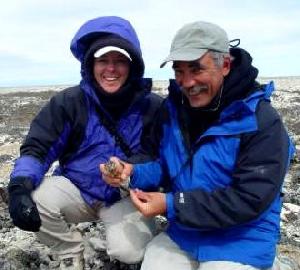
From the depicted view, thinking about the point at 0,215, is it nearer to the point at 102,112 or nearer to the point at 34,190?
the point at 34,190

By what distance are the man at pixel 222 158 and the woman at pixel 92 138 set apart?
0.72 metres

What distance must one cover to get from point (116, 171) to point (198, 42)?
1.31m

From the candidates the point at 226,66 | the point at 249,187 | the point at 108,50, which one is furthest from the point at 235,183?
the point at 108,50

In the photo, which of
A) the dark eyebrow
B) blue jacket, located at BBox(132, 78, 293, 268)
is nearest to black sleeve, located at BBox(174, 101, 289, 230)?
blue jacket, located at BBox(132, 78, 293, 268)

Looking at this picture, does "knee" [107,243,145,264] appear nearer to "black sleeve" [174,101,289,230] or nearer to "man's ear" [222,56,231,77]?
"black sleeve" [174,101,289,230]

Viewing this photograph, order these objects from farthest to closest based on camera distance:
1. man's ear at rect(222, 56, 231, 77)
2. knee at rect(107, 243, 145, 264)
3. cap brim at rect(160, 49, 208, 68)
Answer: knee at rect(107, 243, 145, 264) → man's ear at rect(222, 56, 231, 77) → cap brim at rect(160, 49, 208, 68)

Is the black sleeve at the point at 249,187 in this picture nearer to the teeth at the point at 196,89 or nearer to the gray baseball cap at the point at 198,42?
the teeth at the point at 196,89

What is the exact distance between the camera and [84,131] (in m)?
5.20

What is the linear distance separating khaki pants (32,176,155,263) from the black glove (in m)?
0.19

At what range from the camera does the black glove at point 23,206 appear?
Result: 4820 mm

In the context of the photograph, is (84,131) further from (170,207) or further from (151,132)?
(170,207)

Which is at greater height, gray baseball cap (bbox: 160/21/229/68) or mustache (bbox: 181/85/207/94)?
gray baseball cap (bbox: 160/21/229/68)

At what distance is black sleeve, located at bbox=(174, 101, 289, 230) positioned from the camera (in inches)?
164

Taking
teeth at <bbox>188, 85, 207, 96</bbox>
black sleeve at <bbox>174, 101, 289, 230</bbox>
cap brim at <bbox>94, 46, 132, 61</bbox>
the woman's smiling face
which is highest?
cap brim at <bbox>94, 46, 132, 61</bbox>
